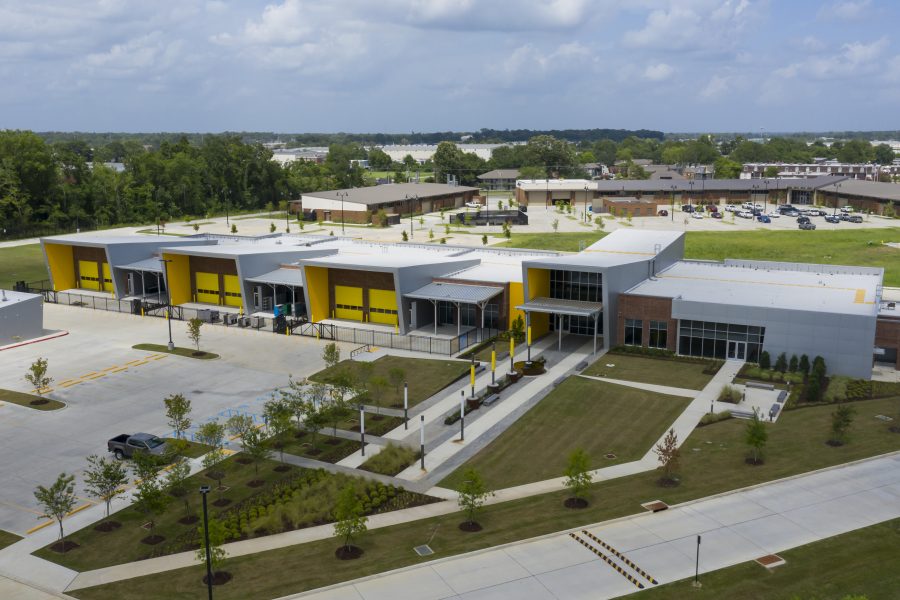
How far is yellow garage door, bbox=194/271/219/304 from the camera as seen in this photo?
65562 millimetres

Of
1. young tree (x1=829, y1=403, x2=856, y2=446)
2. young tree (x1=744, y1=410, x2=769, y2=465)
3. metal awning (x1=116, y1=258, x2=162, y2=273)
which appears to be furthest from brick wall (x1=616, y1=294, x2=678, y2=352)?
metal awning (x1=116, y1=258, x2=162, y2=273)

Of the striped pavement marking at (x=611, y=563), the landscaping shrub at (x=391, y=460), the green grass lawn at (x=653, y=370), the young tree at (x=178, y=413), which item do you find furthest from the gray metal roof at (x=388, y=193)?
the striped pavement marking at (x=611, y=563)

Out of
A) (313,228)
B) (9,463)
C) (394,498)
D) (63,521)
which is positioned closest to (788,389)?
(394,498)

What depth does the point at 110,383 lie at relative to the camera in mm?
45344

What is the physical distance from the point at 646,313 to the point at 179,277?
39.0 metres

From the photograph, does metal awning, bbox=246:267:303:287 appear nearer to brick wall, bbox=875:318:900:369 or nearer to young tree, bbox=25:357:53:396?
young tree, bbox=25:357:53:396

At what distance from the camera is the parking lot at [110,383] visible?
34188mm

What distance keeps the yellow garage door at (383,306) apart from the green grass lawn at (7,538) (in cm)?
3320

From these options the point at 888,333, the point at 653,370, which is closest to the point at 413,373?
the point at 653,370

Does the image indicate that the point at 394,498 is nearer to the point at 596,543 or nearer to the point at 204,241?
the point at 596,543

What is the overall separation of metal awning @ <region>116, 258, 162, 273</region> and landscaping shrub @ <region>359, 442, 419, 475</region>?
38.5 meters

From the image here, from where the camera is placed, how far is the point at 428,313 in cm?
5834

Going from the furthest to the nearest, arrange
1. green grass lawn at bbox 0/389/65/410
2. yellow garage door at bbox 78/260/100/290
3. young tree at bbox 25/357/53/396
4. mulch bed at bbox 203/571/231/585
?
Answer: yellow garage door at bbox 78/260/100/290 < young tree at bbox 25/357/53/396 < green grass lawn at bbox 0/389/65/410 < mulch bed at bbox 203/571/231/585

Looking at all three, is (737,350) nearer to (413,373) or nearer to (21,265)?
(413,373)
